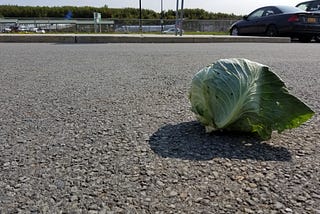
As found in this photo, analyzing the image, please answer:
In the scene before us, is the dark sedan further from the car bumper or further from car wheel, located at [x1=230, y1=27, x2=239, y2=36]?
car wheel, located at [x1=230, y1=27, x2=239, y2=36]

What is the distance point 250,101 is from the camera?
188 cm

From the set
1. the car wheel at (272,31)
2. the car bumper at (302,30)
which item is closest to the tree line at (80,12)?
the car wheel at (272,31)

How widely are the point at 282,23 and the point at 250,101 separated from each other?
11967 millimetres

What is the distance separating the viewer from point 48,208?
131 centimetres

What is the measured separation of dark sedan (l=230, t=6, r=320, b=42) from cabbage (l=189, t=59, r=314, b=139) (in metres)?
11.5

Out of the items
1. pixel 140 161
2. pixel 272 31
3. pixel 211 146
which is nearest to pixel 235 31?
pixel 272 31

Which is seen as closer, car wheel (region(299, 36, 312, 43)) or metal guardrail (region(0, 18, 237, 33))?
car wheel (region(299, 36, 312, 43))

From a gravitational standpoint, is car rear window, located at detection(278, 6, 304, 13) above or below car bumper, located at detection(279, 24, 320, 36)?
above

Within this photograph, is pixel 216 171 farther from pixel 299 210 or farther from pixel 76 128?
pixel 76 128

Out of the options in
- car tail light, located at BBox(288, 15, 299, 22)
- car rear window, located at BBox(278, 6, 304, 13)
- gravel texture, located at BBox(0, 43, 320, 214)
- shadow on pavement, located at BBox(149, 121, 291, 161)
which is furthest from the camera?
car rear window, located at BBox(278, 6, 304, 13)

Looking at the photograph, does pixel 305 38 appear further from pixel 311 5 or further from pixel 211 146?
pixel 211 146

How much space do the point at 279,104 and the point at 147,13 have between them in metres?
69.9

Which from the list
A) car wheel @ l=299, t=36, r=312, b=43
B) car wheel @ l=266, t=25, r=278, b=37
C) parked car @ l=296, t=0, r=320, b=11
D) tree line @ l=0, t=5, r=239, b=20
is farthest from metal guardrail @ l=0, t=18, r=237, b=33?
tree line @ l=0, t=5, r=239, b=20

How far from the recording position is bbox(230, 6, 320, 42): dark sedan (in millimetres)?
12055
